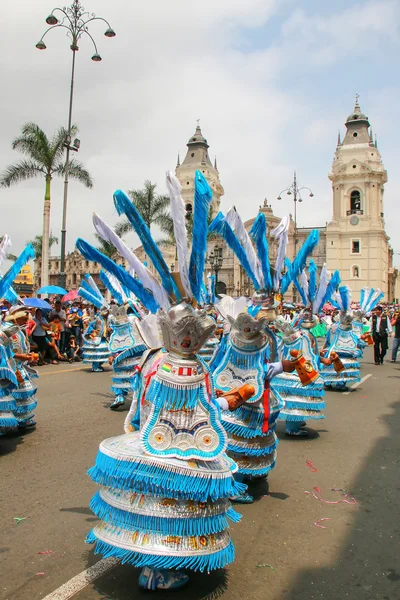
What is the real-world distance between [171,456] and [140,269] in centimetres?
112

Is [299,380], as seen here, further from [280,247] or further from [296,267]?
[280,247]

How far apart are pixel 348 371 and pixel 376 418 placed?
2.65 metres

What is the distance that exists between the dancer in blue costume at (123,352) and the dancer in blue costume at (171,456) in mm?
4658

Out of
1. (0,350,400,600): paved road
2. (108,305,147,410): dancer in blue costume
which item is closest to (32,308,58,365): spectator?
(108,305,147,410): dancer in blue costume

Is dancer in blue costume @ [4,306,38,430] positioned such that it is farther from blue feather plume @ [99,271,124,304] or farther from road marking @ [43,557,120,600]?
road marking @ [43,557,120,600]

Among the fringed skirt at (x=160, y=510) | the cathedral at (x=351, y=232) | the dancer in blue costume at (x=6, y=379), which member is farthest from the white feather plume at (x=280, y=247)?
the cathedral at (x=351, y=232)

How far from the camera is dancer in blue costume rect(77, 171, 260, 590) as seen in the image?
2.60 metres

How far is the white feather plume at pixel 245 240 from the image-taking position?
416 centimetres

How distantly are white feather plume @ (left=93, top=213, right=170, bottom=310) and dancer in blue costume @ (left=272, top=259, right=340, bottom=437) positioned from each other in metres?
3.29

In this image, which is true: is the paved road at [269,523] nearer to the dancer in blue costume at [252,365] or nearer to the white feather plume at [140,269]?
the dancer in blue costume at [252,365]

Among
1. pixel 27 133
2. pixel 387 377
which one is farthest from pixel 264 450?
pixel 27 133

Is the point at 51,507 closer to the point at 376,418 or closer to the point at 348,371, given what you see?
the point at 376,418

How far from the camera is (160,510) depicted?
8.55ft

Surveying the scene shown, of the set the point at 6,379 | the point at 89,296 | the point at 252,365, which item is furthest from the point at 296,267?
the point at 89,296
